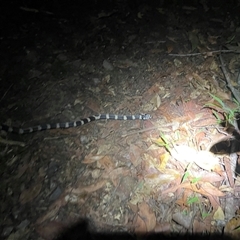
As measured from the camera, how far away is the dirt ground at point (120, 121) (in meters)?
2.70

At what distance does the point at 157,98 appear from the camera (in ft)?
12.5

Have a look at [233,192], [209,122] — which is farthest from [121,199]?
[209,122]

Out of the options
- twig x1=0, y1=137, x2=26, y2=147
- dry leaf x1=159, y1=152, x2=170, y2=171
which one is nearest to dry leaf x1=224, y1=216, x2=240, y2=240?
dry leaf x1=159, y1=152, x2=170, y2=171

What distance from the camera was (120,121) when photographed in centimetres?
356

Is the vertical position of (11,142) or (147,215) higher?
(11,142)

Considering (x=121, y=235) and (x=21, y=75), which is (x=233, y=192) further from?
(x=21, y=75)

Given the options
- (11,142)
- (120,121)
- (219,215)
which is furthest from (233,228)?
(11,142)

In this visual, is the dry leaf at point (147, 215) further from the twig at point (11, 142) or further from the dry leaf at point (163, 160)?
the twig at point (11, 142)

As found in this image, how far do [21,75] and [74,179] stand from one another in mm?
2004

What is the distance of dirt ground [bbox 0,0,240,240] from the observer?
270 cm

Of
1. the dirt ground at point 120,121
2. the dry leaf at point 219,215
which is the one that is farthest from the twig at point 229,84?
the dry leaf at point 219,215

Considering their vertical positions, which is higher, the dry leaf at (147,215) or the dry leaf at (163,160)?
the dry leaf at (163,160)

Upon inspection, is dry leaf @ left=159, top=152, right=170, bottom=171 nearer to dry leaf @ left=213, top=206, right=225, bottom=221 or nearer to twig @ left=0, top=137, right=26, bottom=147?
dry leaf @ left=213, top=206, right=225, bottom=221

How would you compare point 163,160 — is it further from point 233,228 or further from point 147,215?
point 233,228
